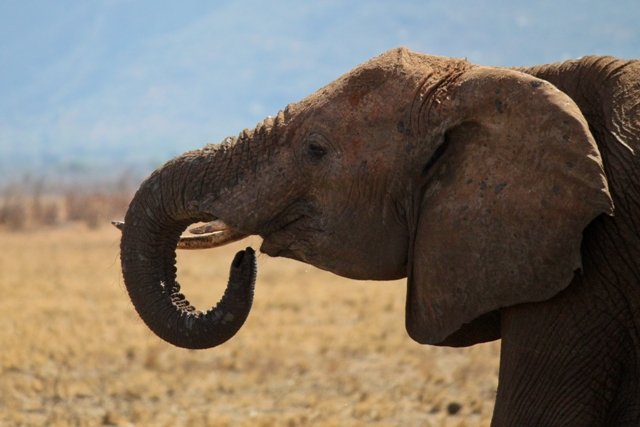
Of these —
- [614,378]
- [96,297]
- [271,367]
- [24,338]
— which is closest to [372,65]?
[614,378]

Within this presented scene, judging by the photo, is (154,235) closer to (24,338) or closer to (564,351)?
(564,351)

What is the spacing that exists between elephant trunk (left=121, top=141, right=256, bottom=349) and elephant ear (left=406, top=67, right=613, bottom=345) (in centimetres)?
81

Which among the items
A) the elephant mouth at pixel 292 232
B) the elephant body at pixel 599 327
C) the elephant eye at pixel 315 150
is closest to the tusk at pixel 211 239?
the elephant mouth at pixel 292 232

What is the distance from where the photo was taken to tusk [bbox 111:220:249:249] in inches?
227

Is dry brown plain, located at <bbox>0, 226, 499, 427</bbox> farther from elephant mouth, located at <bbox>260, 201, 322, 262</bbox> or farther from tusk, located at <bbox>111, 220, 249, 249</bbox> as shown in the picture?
elephant mouth, located at <bbox>260, 201, 322, 262</bbox>

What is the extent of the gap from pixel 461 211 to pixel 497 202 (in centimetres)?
16

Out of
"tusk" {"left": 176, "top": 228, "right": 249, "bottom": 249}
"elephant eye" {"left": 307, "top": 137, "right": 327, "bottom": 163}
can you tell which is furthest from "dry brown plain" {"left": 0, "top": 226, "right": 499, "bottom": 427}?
"elephant eye" {"left": 307, "top": 137, "right": 327, "bottom": 163}

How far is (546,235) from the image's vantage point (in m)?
4.72

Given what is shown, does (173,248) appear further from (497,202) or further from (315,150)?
(497,202)

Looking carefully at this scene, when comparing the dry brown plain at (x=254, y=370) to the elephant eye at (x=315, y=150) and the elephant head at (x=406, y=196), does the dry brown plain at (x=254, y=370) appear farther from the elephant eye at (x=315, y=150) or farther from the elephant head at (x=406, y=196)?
the elephant eye at (x=315, y=150)

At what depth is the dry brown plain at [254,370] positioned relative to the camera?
42.0 ft

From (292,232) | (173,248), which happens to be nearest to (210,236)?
(173,248)

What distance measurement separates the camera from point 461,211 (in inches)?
195

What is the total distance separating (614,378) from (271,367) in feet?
38.4
